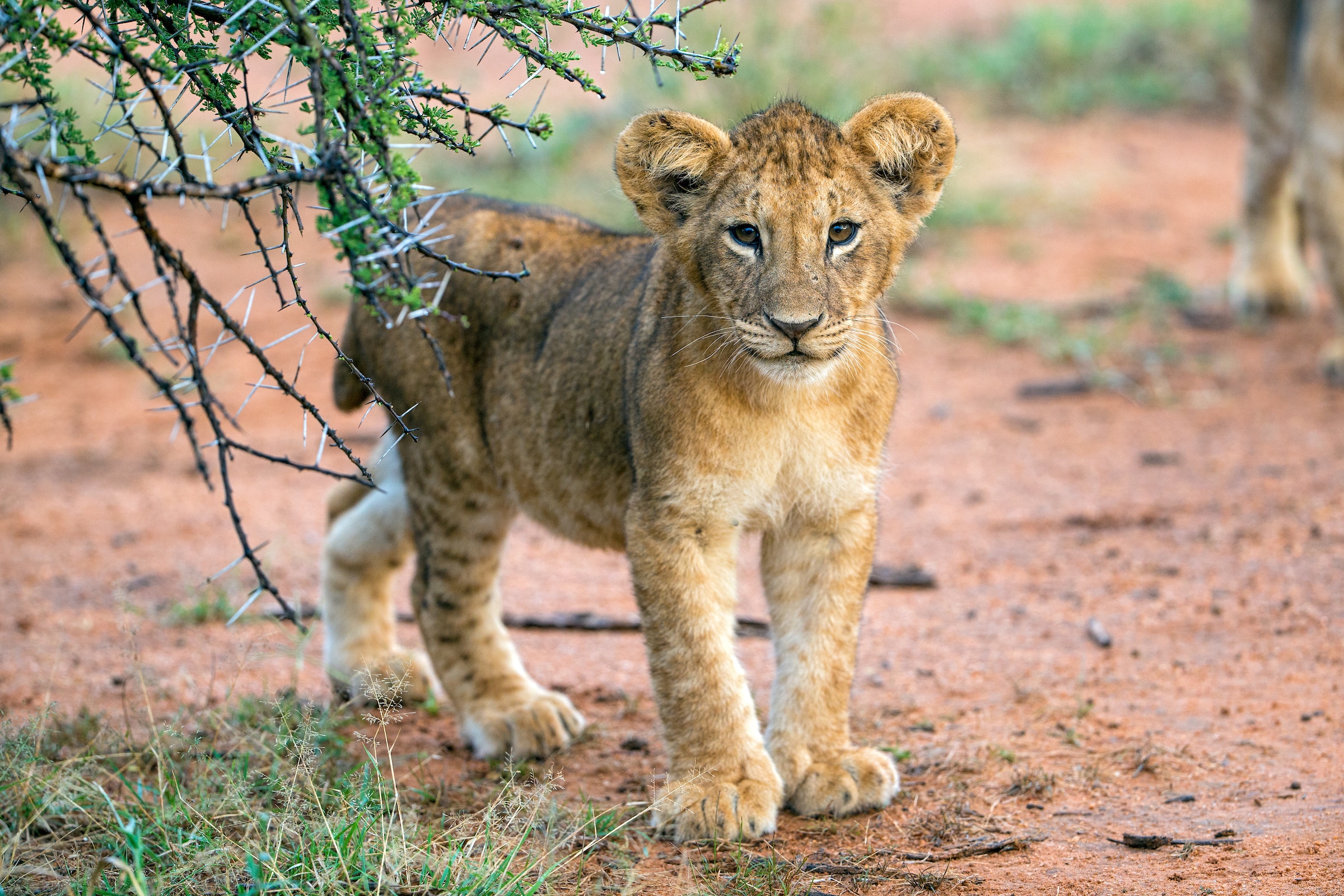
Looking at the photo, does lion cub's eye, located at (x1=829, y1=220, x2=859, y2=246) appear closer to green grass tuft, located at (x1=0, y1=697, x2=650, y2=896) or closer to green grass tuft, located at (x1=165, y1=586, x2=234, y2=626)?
green grass tuft, located at (x1=0, y1=697, x2=650, y2=896)

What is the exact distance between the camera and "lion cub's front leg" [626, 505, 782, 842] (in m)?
3.51

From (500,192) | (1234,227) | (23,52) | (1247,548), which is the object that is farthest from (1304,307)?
(23,52)

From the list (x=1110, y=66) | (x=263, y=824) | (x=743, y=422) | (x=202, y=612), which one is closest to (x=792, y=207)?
(x=743, y=422)

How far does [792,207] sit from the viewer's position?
3.47 meters

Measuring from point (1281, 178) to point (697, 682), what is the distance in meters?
6.93

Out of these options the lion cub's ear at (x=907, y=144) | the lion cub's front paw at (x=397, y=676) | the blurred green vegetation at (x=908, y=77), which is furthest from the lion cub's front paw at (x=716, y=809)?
the blurred green vegetation at (x=908, y=77)

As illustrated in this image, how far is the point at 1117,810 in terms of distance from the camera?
12.0 feet

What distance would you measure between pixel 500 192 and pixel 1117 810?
8805 millimetres

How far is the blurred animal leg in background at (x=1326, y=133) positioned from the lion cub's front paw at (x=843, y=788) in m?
4.71

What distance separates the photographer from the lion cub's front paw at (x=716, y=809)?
3.46 metres

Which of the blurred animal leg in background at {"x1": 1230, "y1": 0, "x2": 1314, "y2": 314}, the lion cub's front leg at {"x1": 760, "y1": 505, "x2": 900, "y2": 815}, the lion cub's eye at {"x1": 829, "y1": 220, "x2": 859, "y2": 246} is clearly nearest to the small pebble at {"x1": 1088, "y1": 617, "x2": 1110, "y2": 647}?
the lion cub's front leg at {"x1": 760, "y1": 505, "x2": 900, "y2": 815}

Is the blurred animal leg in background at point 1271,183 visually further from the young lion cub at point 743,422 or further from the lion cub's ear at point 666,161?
the lion cub's ear at point 666,161

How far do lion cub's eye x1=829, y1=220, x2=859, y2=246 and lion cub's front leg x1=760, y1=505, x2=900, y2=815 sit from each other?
740 mm

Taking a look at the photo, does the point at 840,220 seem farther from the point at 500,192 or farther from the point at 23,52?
the point at 500,192
